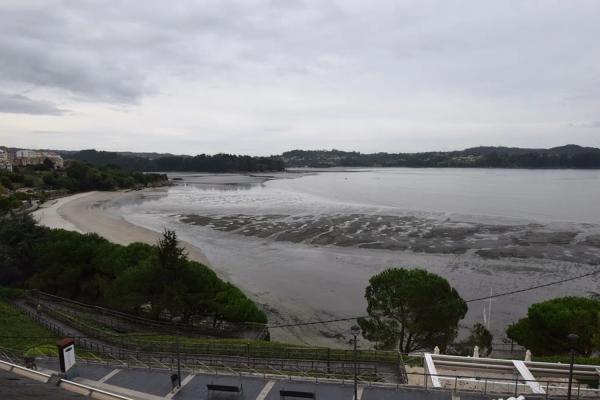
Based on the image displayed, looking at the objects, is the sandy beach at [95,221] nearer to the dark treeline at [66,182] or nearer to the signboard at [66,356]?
the dark treeline at [66,182]

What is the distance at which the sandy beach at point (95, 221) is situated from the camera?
58.2 m

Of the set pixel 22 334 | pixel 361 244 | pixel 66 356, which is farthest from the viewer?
pixel 361 244

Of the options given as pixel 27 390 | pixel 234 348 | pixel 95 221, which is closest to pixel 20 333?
pixel 234 348

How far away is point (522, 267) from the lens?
1788 inches

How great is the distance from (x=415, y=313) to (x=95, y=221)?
64.7 metres

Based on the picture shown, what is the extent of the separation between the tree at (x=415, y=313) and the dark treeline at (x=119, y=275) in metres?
8.55

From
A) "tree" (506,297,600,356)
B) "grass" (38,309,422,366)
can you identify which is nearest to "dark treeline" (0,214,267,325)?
"grass" (38,309,422,366)

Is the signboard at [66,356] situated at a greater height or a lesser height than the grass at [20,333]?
greater

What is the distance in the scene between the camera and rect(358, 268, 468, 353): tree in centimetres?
2473

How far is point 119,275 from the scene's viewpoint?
1265 inches

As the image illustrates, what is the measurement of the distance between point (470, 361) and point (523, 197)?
96.5m

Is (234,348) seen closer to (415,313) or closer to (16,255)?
(415,313)

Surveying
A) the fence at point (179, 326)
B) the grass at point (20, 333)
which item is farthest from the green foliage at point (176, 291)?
the grass at point (20, 333)

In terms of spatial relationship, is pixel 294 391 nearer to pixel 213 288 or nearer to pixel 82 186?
pixel 213 288
